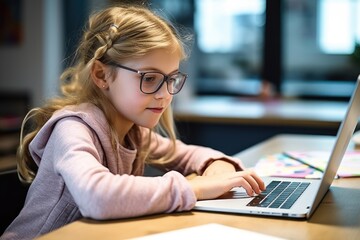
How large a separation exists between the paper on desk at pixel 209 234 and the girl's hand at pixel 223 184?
0.15 metres

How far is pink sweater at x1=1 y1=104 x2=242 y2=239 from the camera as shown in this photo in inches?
40.1

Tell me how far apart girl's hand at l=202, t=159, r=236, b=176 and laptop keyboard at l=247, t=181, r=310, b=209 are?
0.12 metres

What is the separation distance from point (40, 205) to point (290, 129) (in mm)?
2180

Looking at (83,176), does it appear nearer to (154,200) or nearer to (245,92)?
(154,200)

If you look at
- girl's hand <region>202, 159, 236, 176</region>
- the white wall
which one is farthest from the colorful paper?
the white wall

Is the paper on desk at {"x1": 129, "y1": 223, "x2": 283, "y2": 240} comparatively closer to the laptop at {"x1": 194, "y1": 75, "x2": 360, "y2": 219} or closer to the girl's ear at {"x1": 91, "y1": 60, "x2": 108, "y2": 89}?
the laptop at {"x1": 194, "y1": 75, "x2": 360, "y2": 219}

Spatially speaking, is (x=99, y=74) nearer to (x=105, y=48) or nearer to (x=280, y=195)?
(x=105, y=48)

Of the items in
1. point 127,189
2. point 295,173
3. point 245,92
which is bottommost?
point 245,92

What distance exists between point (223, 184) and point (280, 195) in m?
0.12

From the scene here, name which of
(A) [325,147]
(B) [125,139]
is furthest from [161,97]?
(A) [325,147]

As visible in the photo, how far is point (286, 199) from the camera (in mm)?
1166

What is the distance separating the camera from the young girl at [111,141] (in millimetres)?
1040

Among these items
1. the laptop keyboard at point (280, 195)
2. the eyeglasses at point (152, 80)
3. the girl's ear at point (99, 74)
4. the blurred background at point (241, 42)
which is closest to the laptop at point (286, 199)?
the laptop keyboard at point (280, 195)

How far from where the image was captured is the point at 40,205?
1.24m
